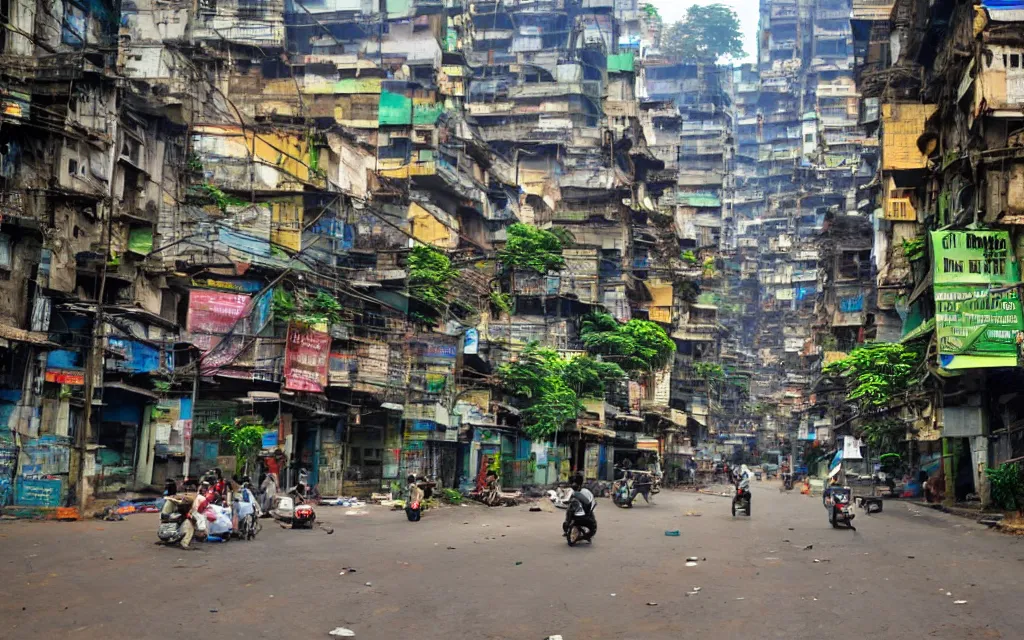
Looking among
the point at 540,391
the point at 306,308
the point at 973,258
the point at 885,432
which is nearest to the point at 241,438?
the point at 306,308

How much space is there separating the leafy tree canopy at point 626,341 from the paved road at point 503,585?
1615 inches

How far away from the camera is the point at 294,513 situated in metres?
24.7

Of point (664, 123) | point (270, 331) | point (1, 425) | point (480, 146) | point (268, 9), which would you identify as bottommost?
point (1, 425)

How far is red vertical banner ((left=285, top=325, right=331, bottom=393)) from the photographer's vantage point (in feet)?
122

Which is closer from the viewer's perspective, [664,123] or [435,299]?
[435,299]

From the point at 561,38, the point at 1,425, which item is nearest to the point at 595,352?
the point at 561,38

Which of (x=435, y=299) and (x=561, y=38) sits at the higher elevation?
(x=561, y=38)

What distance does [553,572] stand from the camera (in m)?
16.9

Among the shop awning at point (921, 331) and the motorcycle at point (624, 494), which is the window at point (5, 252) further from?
the shop awning at point (921, 331)

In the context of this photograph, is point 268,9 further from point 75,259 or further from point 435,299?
point 75,259

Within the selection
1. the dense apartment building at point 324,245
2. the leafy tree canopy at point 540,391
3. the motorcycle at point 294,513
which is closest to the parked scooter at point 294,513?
the motorcycle at point 294,513

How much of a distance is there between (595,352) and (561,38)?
120 ft

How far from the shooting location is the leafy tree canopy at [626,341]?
66.1 meters

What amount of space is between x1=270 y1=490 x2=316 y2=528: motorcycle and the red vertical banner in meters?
12.0
